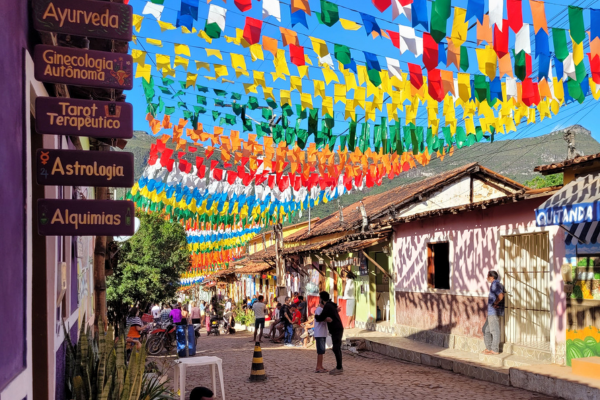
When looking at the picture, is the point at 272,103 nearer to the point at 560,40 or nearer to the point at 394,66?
the point at 394,66

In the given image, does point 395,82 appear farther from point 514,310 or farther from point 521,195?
point 514,310

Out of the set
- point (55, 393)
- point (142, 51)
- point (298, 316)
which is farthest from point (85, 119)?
point (298, 316)

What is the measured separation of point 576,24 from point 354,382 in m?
7.82

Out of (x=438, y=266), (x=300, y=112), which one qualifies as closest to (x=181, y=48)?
(x=300, y=112)

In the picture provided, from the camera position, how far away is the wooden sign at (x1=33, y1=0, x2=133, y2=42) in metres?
4.26

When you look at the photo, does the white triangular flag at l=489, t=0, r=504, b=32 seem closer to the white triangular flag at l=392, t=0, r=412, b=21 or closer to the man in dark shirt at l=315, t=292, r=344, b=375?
the white triangular flag at l=392, t=0, r=412, b=21

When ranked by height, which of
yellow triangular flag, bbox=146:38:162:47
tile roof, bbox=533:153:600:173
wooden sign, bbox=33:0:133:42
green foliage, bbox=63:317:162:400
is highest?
yellow triangular flag, bbox=146:38:162:47

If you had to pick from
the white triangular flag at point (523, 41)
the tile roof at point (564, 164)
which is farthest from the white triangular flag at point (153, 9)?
the tile roof at point (564, 164)

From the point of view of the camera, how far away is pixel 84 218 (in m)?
4.40

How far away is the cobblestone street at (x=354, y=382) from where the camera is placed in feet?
33.6

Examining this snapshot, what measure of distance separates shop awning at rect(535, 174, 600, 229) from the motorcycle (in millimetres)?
12413

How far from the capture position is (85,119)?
14.4 feet

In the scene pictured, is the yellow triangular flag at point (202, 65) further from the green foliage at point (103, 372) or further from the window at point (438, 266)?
the window at point (438, 266)

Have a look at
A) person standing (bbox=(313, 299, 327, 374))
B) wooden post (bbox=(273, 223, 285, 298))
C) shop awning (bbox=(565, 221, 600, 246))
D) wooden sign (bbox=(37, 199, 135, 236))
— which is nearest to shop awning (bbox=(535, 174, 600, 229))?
shop awning (bbox=(565, 221, 600, 246))
